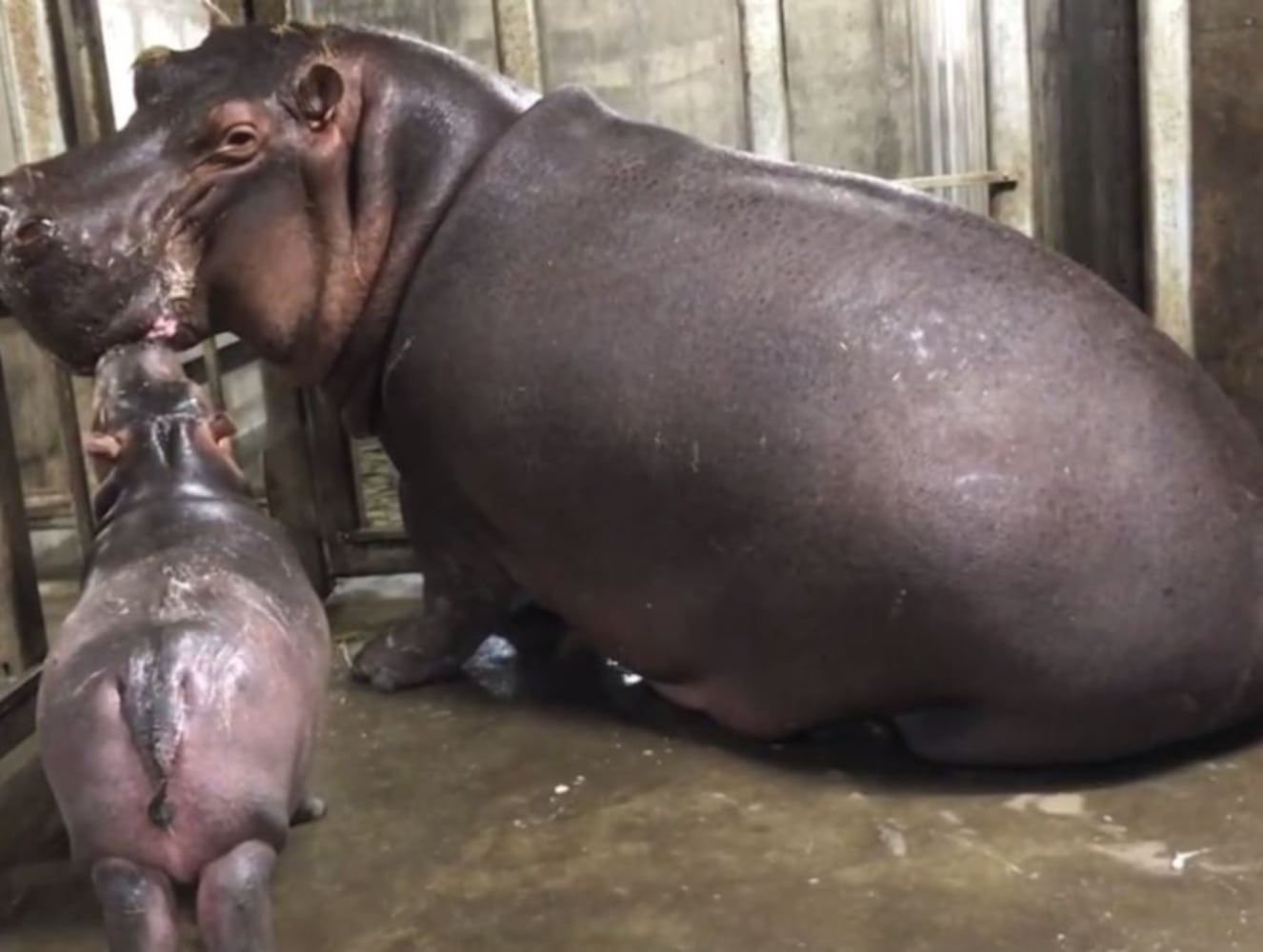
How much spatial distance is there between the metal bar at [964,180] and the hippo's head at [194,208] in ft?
3.45

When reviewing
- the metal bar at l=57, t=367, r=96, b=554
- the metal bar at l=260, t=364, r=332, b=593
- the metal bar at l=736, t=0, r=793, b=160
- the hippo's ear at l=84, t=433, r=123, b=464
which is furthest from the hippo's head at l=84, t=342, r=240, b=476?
the metal bar at l=736, t=0, r=793, b=160

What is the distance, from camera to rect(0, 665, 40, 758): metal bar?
231 cm

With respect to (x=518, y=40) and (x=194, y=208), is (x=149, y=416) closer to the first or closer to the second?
(x=194, y=208)

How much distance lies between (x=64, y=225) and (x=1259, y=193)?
1.77m

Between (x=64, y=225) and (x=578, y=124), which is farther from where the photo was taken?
(x=578, y=124)

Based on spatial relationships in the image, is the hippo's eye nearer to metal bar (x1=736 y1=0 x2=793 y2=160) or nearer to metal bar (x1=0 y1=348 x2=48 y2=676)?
metal bar (x1=0 y1=348 x2=48 y2=676)

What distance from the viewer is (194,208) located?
215cm

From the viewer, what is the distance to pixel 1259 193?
2688 mm

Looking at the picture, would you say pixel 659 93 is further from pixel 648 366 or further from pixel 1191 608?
pixel 1191 608

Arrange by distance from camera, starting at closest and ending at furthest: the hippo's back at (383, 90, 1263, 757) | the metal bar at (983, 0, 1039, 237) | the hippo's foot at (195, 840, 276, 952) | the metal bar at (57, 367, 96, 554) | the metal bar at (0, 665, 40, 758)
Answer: the hippo's foot at (195, 840, 276, 952)
the hippo's back at (383, 90, 1263, 757)
the metal bar at (0, 665, 40, 758)
the metal bar at (57, 367, 96, 554)
the metal bar at (983, 0, 1039, 237)

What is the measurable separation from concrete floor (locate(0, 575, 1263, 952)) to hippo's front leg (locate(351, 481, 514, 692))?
251mm

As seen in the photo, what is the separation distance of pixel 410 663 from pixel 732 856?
79 centimetres

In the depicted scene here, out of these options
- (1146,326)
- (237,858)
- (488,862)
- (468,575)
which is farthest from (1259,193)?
(237,858)

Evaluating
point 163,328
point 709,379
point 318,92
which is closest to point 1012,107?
point 709,379
